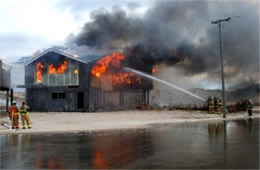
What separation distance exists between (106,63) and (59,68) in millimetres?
4878

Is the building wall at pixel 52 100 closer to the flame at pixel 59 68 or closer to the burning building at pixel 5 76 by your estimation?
the flame at pixel 59 68

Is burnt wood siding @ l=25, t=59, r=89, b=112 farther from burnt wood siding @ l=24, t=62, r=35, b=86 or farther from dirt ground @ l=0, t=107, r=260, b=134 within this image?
dirt ground @ l=0, t=107, r=260, b=134

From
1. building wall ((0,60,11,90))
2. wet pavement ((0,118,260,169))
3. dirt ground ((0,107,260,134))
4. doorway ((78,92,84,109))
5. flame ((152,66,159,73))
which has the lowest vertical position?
wet pavement ((0,118,260,169))

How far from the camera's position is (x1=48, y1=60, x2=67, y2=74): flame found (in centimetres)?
3344

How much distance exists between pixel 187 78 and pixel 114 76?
14.5 metres

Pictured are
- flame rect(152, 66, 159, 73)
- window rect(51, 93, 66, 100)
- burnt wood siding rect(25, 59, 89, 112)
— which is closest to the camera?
burnt wood siding rect(25, 59, 89, 112)

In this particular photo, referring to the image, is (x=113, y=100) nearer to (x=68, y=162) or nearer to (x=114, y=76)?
(x=114, y=76)

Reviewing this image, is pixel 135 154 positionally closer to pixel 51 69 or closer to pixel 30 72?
pixel 51 69

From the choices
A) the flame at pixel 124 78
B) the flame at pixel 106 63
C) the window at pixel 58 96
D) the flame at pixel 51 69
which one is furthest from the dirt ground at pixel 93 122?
the flame at pixel 124 78

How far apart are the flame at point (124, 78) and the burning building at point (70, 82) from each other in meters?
0.11

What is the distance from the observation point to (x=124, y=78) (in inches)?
1421

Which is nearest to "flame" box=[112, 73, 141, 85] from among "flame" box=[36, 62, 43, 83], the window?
the window

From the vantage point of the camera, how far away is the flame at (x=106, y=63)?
3315cm

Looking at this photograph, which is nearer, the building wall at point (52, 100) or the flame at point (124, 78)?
the building wall at point (52, 100)
